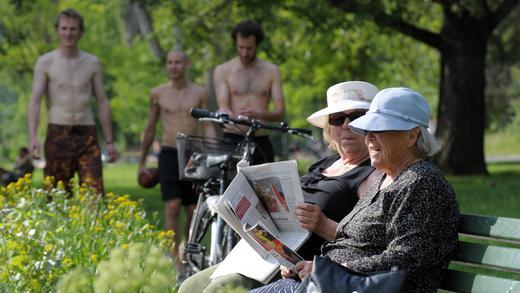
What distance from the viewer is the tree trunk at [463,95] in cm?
2267

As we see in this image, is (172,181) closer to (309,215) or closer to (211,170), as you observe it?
(211,170)

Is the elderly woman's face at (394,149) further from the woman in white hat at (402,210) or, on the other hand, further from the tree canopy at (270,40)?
the tree canopy at (270,40)

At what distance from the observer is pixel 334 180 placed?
480 centimetres

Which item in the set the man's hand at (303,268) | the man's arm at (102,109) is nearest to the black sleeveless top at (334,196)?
the man's hand at (303,268)

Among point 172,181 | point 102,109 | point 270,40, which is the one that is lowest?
point 172,181

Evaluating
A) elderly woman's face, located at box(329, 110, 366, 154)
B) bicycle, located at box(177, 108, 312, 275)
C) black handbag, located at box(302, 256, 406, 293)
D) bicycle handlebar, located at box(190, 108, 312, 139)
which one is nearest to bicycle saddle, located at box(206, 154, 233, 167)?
bicycle, located at box(177, 108, 312, 275)

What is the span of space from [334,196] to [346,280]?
1.08 meters

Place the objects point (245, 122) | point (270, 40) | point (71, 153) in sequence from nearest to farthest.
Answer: point (245, 122), point (71, 153), point (270, 40)

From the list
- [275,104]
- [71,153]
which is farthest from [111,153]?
[275,104]

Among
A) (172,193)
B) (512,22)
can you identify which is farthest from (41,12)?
(172,193)

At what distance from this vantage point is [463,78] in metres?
22.9

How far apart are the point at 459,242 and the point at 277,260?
77 centimetres

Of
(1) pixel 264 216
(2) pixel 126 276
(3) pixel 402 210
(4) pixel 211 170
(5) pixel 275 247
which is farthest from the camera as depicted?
(4) pixel 211 170

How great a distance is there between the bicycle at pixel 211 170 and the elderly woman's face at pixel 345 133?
4.27 feet
